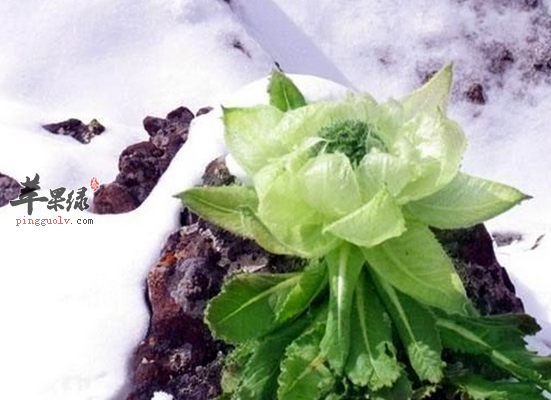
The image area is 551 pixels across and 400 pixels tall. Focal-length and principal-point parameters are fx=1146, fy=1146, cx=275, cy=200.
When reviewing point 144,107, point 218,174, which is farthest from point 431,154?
point 144,107

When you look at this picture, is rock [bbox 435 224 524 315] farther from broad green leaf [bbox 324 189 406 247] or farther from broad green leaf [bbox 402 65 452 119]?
broad green leaf [bbox 324 189 406 247]

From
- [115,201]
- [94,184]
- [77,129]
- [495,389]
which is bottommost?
[495,389]

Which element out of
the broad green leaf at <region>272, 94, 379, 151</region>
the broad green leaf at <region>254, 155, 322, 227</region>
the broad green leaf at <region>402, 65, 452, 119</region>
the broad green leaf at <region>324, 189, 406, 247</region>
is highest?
the broad green leaf at <region>272, 94, 379, 151</region>

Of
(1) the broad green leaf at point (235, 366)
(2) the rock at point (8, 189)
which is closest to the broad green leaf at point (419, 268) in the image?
(1) the broad green leaf at point (235, 366)

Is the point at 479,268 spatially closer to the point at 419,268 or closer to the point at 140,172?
the point at 419,268

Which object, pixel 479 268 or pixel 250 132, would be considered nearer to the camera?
pixel 250 132

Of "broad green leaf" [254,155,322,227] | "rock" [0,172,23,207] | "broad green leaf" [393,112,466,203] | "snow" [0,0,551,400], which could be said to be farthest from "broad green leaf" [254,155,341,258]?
"rock" [0,172,23,207]
